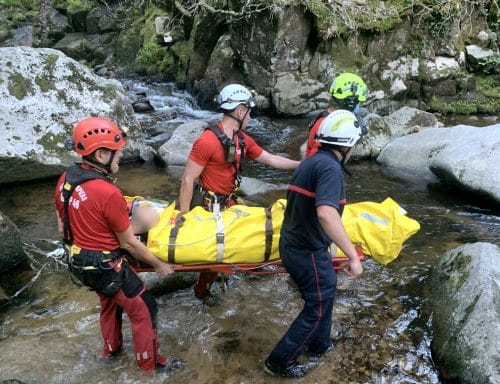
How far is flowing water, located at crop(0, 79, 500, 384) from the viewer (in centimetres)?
477

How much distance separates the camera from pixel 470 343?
14.7 feet

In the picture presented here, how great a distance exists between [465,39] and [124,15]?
17956 millimetres

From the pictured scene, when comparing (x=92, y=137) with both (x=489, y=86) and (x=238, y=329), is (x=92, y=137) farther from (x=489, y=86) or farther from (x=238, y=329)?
(x=489, y=86)

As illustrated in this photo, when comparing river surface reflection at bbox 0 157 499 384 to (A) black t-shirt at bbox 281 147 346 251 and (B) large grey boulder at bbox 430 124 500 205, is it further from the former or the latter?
(A) black t-shirt at bbox 281 147 346 251

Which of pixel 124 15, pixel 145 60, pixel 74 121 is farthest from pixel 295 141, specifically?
pixel 124 15

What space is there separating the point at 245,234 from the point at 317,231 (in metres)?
0.76

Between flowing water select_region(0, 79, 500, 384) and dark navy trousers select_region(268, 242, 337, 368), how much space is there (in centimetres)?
48

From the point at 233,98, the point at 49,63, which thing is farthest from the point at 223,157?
the point at 49,63

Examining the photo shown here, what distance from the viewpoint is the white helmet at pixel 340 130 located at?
13.1 feet

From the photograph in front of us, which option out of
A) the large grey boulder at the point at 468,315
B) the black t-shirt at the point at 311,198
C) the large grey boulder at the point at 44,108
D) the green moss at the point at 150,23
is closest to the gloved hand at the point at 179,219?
the black t-shirt at the point at 311,198

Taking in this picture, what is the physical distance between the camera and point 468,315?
4.73 metres

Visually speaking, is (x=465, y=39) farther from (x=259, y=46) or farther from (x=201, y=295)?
(x=201, y=295)

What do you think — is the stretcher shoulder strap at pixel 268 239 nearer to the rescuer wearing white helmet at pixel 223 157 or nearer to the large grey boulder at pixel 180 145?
the rescuer wearing white helmet at pixel 223 157

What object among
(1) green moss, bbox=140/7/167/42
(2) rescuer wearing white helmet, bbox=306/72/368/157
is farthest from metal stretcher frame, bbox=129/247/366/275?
(1) green moss, bbox=140/7/167/42
